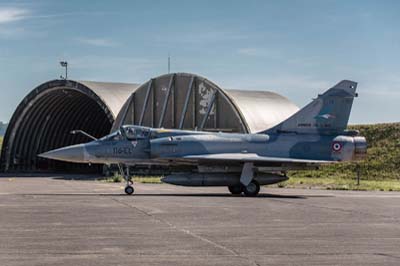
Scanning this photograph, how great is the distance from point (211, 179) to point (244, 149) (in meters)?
1.82

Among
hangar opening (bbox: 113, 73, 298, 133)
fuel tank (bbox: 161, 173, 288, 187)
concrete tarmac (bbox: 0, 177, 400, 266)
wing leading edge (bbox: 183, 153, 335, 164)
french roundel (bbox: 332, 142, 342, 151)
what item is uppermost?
hangar opening (bbox: 113, 73, 298, 133)

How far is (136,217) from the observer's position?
15688 millimetres

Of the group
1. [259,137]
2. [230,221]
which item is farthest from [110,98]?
[230,221]

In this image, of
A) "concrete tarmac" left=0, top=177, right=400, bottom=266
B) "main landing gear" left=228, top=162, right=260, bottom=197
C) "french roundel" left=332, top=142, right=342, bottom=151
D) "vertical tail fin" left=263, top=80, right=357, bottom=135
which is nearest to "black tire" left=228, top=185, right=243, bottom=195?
"main landing gear" left=228, top=162, right=260, bottom=197

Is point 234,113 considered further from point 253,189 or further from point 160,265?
point 160,265

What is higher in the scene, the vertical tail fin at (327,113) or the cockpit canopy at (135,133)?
the vertical tail fin at (327,113)

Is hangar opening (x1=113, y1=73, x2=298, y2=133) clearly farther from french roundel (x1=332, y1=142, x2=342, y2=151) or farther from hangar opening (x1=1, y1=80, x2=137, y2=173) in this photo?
french roundel (x1=332, y1=142, x2=342, y2=151)

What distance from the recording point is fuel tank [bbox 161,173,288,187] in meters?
24.9

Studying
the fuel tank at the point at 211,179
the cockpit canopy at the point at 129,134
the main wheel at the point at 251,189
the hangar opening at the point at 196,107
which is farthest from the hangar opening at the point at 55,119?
the main wheel at the point at 251,189

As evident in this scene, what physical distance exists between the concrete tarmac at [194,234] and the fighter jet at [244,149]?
5.75 m

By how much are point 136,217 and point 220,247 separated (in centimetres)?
486

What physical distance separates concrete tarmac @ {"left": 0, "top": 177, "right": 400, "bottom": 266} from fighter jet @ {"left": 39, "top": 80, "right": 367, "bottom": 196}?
5.75 meters

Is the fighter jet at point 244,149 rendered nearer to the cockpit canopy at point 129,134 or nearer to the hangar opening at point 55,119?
the cockpit canopy at point 129,134

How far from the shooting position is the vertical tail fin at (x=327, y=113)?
27.0 m
